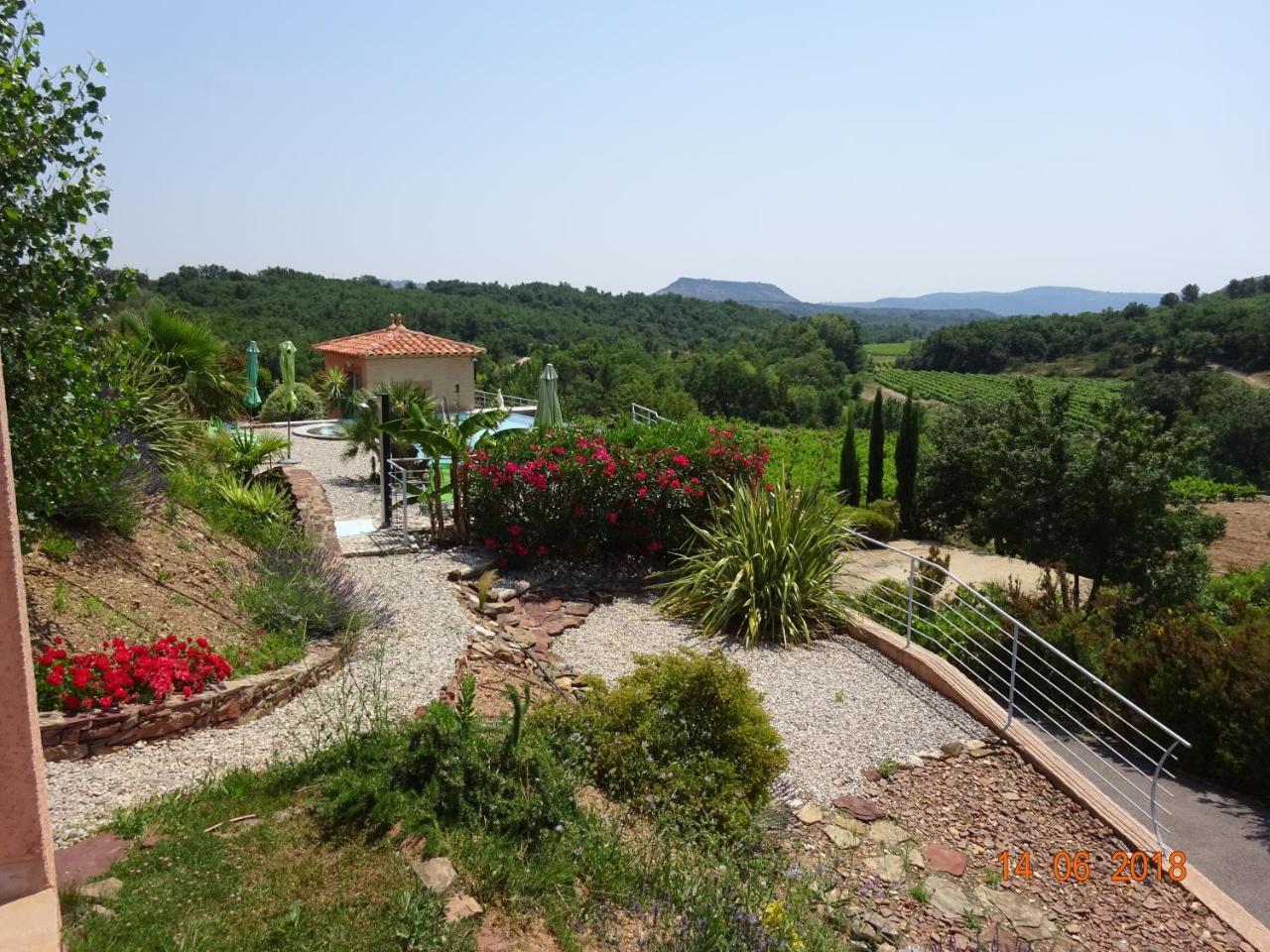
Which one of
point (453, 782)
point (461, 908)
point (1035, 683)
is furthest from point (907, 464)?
point (461, 908)

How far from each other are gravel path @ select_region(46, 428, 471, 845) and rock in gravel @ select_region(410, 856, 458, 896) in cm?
108

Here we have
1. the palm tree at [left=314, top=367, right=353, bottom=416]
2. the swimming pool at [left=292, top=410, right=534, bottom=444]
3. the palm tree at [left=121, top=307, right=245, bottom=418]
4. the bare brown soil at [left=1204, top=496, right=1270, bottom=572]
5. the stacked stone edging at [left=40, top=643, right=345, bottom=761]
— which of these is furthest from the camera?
the bare brown soil at [left=1204, top=496, right=1270, bottom=572]

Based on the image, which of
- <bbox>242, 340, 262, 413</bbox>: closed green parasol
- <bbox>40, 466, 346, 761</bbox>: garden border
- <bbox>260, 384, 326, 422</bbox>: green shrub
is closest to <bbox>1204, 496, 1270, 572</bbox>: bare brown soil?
<bbox>260, 384, 326, 422</bbox>: green shrub

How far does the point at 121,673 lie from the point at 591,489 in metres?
5.44

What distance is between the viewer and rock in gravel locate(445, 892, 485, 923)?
10.1 ft

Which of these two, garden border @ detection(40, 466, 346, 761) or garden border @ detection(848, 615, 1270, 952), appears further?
garden border @ detection(848, 615, 1270, 952)

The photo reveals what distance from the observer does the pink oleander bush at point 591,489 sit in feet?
30.7

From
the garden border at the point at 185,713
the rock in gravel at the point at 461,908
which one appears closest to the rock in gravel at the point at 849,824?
A: the rock in gravel at the point at 461,908

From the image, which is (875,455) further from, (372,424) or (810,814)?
(810,814)

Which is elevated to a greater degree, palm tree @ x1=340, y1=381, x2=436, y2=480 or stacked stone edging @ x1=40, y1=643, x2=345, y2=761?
palm tree @ x1=340, y1=381, x2=436, y2=480

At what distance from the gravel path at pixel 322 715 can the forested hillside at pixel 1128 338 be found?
8975 centimetres

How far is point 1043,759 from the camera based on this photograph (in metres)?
5.85

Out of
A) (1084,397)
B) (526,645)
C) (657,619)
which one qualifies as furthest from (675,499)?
(1084,397)

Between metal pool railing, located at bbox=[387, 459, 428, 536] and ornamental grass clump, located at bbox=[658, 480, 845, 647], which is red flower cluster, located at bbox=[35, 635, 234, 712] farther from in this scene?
metal pool railing, located at bbox=[387, 459, 428, 536]
